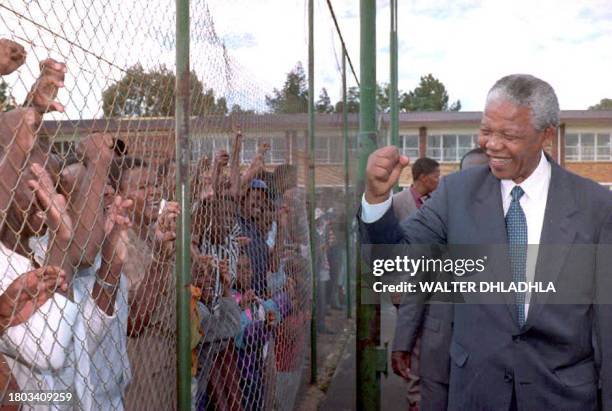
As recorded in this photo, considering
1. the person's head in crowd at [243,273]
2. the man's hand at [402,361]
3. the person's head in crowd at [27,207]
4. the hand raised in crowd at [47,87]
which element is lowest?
the man's hand at [402,361]

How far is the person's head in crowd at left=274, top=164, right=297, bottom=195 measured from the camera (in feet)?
14.4

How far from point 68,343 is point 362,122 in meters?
2.80

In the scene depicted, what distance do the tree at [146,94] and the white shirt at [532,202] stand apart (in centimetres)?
72

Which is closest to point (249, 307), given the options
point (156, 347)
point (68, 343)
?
point (156, 347)

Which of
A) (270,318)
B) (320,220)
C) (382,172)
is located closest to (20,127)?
(382,172)

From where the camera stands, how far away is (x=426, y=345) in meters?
3.77

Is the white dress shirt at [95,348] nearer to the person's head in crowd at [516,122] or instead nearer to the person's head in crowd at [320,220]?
the person's head in crowd at [516,122]

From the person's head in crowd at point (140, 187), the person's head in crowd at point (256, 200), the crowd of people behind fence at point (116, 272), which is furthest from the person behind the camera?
the person's head in crowd at point (256, 200)

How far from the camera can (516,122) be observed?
8.45ft

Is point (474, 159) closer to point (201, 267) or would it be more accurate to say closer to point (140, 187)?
point (201, 267)

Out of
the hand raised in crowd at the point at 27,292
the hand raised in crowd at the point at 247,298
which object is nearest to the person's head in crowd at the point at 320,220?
the hand raised in crowd at the point at 247,298

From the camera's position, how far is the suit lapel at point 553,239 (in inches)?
99.3

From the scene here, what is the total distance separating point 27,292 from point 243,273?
1907 millimetres

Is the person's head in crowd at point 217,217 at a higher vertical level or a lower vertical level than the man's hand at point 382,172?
lower
